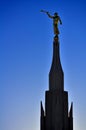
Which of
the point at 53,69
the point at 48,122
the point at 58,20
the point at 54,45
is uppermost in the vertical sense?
the point at 58,20

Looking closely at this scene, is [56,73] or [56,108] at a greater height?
[56,73]

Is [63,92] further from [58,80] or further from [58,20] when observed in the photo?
[58,20]

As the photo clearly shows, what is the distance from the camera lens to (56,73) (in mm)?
34938

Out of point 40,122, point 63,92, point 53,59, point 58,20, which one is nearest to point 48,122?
point 40,122

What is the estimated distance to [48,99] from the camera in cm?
3406

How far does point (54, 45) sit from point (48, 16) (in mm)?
2924

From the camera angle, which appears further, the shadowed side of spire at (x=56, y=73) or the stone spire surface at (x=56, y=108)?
the shadowed side of spire at (x=56, y=73)

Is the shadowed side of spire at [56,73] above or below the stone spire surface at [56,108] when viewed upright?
above

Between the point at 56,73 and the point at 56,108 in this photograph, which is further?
the point at 56,73

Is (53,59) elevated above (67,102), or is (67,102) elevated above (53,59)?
(53,59)

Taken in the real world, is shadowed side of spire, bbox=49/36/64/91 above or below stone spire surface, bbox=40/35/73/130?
above

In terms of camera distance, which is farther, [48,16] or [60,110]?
[48,16]

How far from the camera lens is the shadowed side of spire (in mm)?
34594

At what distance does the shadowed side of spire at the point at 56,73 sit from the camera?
34.6 meters
